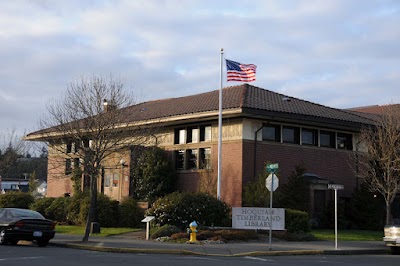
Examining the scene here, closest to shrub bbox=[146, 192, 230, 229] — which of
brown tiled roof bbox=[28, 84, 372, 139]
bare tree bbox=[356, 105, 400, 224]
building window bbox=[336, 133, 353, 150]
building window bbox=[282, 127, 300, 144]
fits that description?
brown tiled roof bbox=[28, 84, 372, 139]

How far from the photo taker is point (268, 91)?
1464 inches

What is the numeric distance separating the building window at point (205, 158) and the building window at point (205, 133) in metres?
0.67

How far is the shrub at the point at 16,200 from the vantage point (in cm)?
3691

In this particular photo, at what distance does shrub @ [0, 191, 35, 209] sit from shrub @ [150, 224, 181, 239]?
15.1m

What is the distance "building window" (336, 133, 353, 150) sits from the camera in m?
36.3

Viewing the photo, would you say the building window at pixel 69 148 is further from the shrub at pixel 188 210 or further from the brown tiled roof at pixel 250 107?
the shrub at pixel 188 210

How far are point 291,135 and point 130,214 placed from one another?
A: 35.5 ft

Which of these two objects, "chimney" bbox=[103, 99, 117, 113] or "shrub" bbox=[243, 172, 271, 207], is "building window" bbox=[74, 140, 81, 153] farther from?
"shrub" bbox=[243, 172, 271, 207]

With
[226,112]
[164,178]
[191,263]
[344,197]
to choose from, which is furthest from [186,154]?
[191,263]

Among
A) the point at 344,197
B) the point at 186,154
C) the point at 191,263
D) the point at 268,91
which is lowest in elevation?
the point at 191,263

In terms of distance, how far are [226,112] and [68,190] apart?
1785 cm

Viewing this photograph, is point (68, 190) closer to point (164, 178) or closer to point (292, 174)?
point (164, 178)

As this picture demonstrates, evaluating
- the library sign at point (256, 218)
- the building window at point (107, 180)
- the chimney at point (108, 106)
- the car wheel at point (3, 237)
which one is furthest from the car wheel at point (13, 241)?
the building window at point (107, 180)

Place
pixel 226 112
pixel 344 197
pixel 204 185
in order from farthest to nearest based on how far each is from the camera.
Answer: pixel 344 197
pixel 204 185
pixel 226 112
